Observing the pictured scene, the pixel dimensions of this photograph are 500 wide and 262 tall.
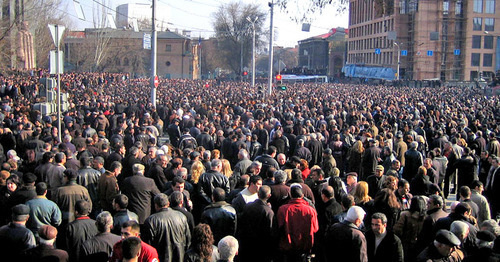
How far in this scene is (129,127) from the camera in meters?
14.5

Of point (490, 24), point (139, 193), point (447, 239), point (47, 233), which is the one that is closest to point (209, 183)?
point (139, 193)

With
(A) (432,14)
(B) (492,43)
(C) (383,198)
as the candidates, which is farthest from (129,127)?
(B) (492,43)

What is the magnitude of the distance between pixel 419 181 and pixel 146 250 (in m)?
5.22

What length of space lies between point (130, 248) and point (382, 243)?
8.52ft

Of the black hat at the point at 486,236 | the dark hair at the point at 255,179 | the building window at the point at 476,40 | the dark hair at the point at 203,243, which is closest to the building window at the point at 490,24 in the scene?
the building window at the point at 476,40

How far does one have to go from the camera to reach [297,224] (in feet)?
21.5

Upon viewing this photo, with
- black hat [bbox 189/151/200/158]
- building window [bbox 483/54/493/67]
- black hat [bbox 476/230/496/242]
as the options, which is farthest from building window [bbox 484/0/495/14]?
black hat [bbox 476/230/496/242]

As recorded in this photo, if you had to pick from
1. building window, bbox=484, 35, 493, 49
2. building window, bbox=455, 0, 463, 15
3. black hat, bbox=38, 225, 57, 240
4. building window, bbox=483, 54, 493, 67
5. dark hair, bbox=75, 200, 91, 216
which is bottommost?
black hat, bbox=38, 225, 57, 240

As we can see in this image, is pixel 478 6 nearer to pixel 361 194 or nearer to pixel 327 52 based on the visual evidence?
pixel 327 52

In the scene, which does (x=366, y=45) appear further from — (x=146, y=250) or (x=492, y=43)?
(x=146, y=250)

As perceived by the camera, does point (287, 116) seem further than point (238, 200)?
Yes

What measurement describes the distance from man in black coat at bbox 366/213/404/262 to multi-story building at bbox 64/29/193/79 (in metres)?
64.5

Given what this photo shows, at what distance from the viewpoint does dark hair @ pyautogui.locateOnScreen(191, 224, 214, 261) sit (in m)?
5.18

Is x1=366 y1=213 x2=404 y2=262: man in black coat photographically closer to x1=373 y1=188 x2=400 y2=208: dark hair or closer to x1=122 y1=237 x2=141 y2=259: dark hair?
x1=373 y1=188 x2=400 y2=208: dark hair
